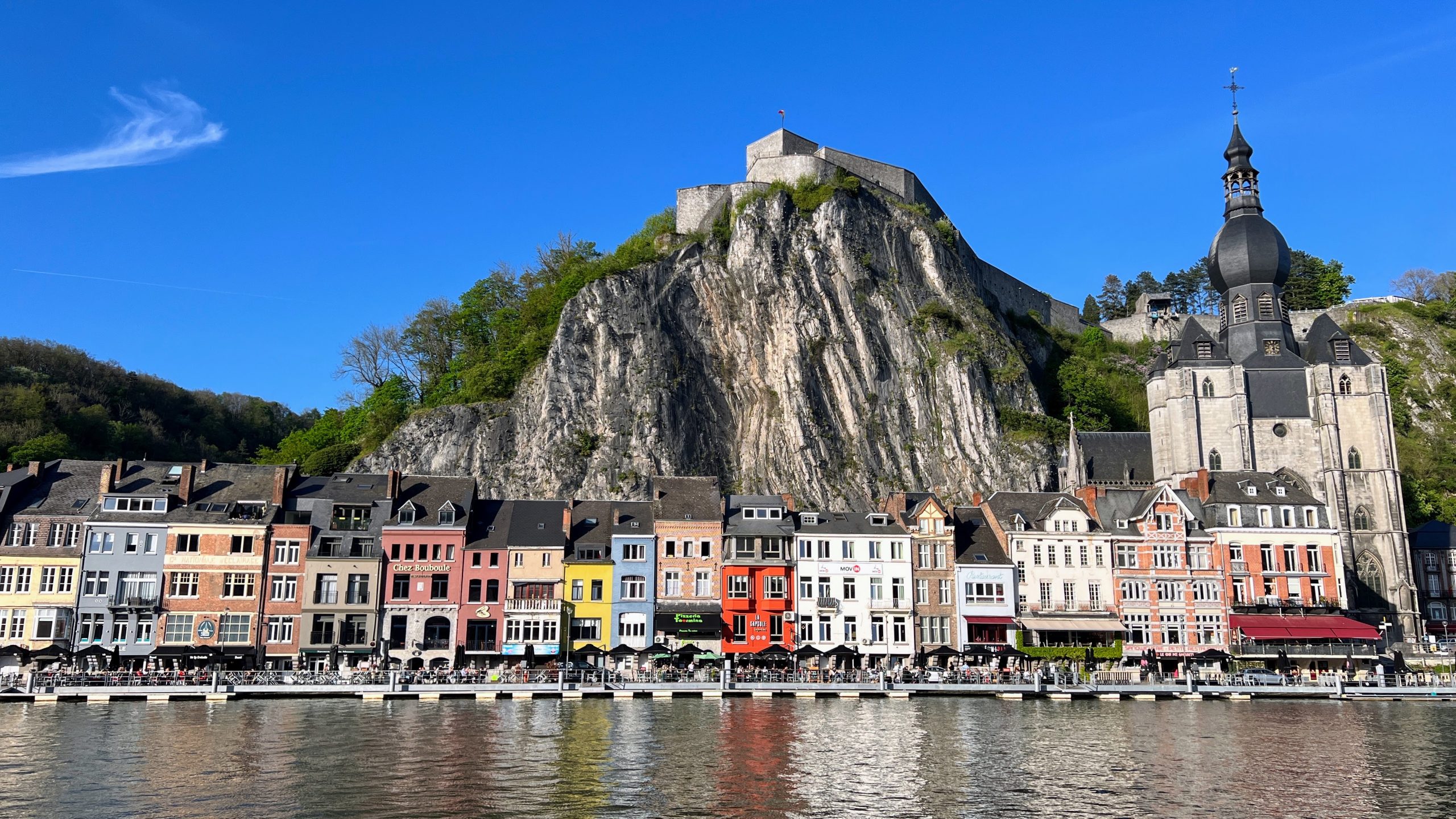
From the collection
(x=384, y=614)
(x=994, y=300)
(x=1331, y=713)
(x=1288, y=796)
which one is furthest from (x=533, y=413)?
(x=1288, y=796)

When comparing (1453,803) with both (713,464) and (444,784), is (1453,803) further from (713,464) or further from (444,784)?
(713,464)

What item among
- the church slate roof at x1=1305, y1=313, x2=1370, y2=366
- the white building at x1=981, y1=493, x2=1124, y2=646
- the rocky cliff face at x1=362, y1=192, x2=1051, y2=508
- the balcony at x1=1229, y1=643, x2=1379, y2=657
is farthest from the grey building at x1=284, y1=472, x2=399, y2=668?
the church slate roof at x1=1305, y1=313, x2=1370, y2=366

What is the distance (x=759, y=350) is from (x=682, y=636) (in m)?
34.7

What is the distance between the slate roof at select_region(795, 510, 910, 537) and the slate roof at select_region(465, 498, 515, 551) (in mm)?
14629

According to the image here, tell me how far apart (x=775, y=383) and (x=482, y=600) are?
113ft

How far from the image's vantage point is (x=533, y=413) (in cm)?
7844

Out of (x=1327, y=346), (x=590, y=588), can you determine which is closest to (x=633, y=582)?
(x=590, y=588)

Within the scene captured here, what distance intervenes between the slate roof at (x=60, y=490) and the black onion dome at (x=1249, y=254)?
72842 millimetres

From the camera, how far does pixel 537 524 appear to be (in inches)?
2242

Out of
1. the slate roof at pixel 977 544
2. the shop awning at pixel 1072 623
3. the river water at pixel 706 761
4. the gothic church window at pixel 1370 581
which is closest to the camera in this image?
the river water at pixel 706 761

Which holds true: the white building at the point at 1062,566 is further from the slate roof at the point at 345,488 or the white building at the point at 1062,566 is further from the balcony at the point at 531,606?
the slate roof at the point at 345,488

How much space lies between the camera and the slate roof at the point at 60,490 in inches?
2096

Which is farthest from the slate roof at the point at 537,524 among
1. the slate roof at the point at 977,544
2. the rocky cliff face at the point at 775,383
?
the slate roof at the point at 977,544

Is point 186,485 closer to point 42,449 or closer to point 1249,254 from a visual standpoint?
point 42,449
